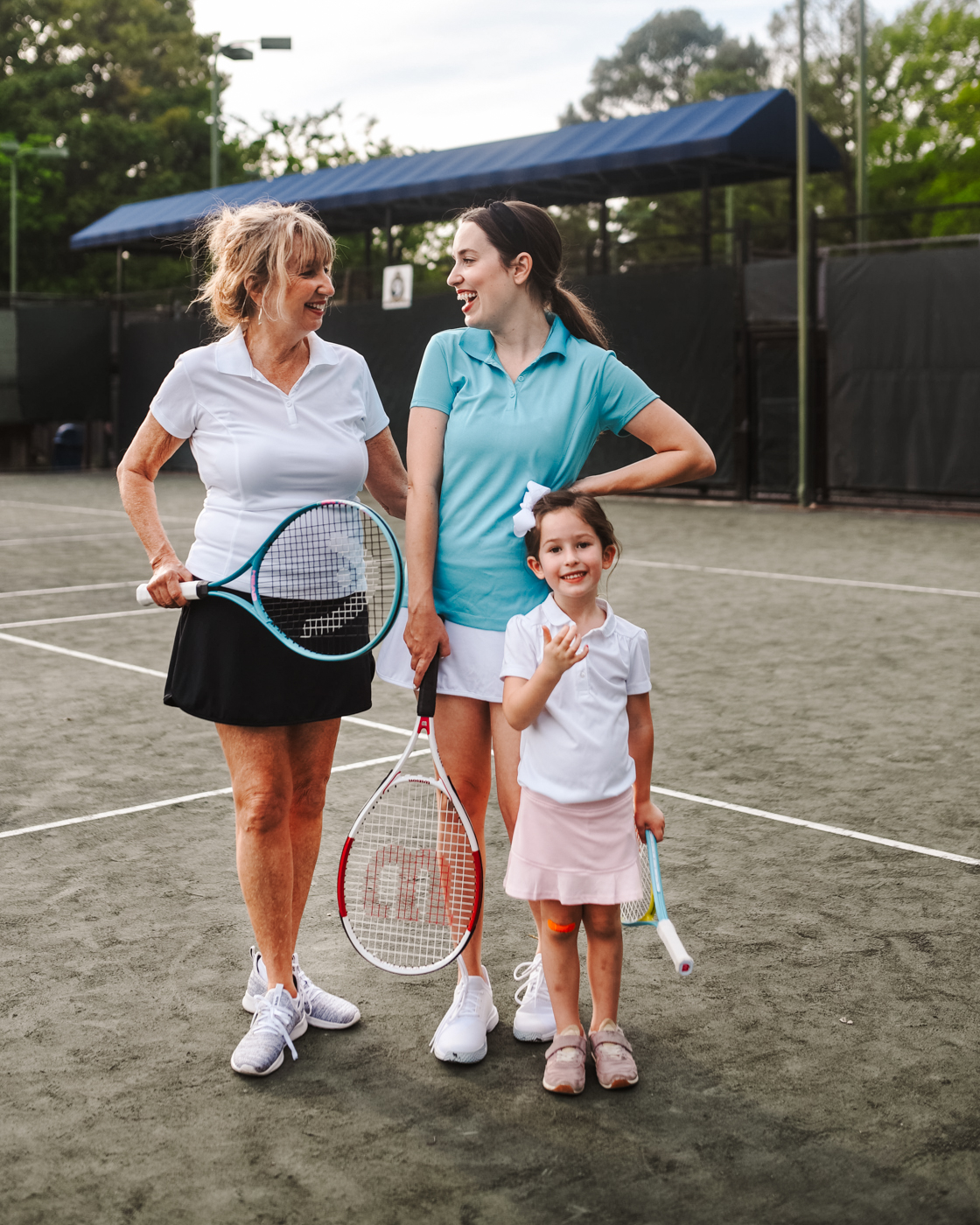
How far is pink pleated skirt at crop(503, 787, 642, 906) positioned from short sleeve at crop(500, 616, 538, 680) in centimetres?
26

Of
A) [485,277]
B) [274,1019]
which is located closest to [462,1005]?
[274,1019]

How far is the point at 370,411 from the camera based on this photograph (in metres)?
3.24

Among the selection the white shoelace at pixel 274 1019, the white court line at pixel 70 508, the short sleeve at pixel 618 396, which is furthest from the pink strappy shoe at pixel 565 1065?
the white court line at pixel 70 508

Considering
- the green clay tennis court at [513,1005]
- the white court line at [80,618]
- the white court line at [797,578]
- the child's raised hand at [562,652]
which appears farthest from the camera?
the white court line at [797,578]

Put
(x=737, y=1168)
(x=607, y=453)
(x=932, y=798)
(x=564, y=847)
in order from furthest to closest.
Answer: (x=607, y=453) → (x=932, y=798) → (x=564, y=847) → (x=737, y=1168)

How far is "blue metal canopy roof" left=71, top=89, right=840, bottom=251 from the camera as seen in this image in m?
19.4

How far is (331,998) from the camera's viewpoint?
3.24 meters

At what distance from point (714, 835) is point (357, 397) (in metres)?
2.14

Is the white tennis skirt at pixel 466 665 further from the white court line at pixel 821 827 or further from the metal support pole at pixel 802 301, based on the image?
the metal support pole at pixel 802 301

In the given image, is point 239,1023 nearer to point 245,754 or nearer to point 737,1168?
point 245,754

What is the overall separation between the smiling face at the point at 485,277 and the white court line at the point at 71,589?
7.85 metres

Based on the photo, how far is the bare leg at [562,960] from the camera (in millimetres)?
2889

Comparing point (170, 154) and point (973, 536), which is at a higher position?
point (170, 154)

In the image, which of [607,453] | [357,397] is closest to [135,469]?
[357,397]
